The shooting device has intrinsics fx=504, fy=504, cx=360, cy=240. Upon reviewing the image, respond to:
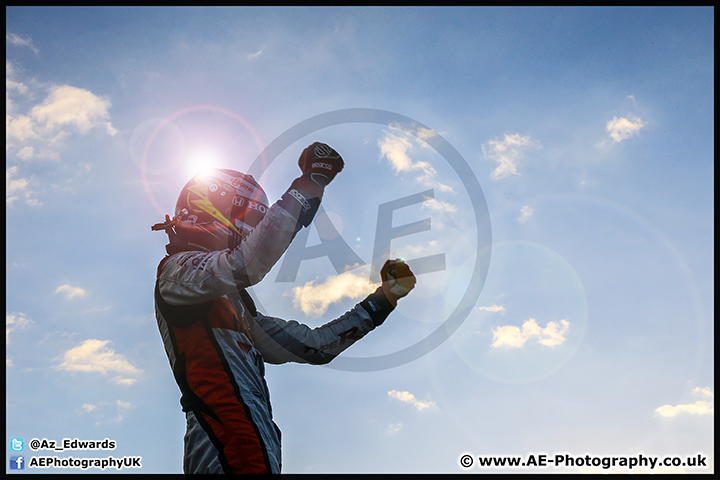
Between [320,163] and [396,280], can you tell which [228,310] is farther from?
[396,280]

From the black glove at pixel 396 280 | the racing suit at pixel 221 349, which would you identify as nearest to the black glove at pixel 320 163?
the racing suit at pixel 221 349

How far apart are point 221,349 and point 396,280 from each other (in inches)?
84.7

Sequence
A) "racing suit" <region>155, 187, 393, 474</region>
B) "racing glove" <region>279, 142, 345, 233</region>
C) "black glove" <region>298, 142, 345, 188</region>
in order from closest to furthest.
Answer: "racing suit" <region>155, 187, 393, 474</region> < "racing glove" <region>279, 142, 345, 233</region> < "black glove" <region>298, 142, 345, 188</region>

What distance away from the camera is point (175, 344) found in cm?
482

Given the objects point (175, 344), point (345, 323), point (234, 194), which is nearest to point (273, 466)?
point (175, 344)

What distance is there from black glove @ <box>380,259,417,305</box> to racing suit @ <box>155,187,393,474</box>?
1688 millimetres

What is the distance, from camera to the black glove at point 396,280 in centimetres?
589

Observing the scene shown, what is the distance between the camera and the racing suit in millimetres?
4301

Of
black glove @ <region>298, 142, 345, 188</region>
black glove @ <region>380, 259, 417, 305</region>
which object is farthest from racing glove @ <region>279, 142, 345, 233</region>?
black glove @ <region>380, 259, 417, 305</region>

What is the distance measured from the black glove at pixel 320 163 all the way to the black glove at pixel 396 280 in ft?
4.93

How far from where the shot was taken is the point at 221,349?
4.73 meters

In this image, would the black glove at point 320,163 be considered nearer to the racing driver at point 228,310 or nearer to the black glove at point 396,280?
the racing driver at point 228,310

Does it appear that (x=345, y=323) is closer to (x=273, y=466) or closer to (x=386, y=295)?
(x=386, y=295)

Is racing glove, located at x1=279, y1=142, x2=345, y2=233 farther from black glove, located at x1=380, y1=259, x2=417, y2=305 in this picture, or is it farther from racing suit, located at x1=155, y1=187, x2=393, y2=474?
black glove, located at x1=380, y1=259, x2=417, y2=305
